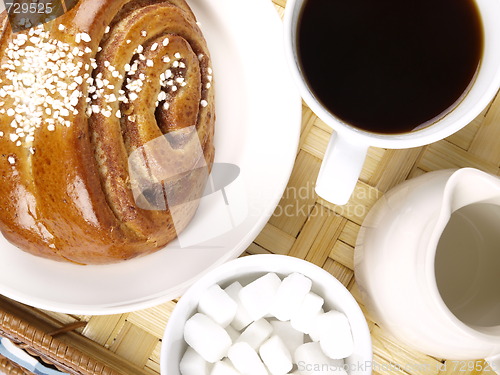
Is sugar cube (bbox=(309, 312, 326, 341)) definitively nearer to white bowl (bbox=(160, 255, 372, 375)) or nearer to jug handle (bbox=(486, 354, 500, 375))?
white bowl (bbox=(160, 255, 372, 375))

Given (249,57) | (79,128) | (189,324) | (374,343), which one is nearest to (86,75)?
(79,128)

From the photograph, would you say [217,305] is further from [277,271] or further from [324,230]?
[324,230]

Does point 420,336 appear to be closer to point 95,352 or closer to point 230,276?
point 230,276

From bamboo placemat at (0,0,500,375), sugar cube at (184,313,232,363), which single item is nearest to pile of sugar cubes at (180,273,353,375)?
sugar cube at (184,313,232,363)

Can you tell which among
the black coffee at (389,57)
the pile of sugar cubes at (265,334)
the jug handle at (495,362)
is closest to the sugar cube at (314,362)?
the pile of sugar cubes at (265,334)

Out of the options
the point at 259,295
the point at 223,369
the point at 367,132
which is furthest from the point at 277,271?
the point at 367,132
